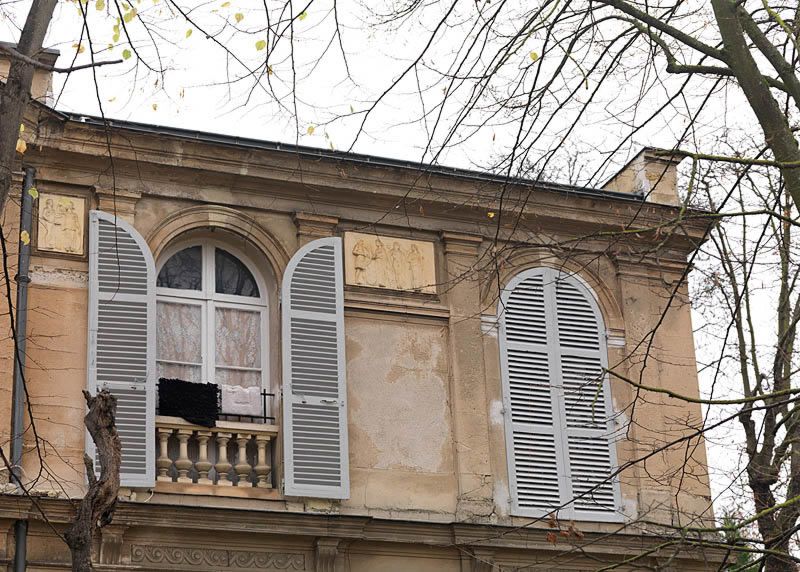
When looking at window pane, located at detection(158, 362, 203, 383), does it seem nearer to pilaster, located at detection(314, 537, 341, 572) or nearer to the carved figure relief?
the carved figure relief

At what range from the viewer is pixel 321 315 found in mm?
14445

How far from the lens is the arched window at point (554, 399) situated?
14.9 m

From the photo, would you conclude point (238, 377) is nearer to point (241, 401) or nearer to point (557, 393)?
point (241, 401)

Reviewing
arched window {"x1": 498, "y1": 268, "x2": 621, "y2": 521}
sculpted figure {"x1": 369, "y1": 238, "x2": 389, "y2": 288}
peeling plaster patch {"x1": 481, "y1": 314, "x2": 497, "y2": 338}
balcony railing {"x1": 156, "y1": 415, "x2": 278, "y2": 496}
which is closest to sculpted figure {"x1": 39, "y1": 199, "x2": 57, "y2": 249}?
balcony railing {"x1": 156, "y1": 415, "x2": 278, "y2": 496}

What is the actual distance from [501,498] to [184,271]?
12.2 ft

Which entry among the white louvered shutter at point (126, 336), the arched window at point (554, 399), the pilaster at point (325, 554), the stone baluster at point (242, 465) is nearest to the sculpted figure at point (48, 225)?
the white louvered shutter at point (126, 336)

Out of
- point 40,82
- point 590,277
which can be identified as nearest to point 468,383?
point 590,277

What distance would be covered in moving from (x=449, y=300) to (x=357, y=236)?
110 cm

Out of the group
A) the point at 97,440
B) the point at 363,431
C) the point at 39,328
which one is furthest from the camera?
the point at 363,431

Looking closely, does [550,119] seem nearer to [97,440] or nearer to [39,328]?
[97,440]

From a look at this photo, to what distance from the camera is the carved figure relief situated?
1376 cm

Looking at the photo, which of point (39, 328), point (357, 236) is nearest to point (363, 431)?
point (357, 236)

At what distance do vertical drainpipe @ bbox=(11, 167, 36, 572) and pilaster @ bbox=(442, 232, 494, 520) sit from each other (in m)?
3.91

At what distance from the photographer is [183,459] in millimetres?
13570
